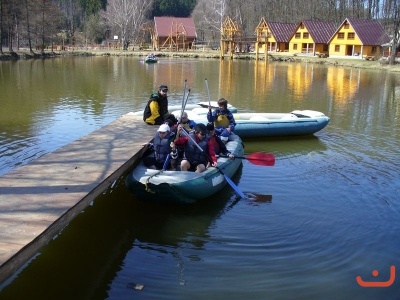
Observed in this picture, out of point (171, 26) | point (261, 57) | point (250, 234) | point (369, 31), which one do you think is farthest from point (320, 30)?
point (250, 234)

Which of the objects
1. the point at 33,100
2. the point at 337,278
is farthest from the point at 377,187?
the point at 33,100

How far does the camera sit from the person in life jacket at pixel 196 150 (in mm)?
7512

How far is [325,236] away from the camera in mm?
6570

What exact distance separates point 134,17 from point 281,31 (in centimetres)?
2103

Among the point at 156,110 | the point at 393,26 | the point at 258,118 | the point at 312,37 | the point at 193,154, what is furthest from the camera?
the point at 312,37

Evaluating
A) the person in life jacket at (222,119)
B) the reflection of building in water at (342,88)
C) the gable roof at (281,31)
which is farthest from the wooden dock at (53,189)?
the gable roof at (281,31)

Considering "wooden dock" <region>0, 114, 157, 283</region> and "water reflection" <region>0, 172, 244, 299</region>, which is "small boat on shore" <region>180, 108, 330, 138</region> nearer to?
"wooden dock" <region>0, 114, 157, 283</region>

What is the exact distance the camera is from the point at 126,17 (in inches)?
2448

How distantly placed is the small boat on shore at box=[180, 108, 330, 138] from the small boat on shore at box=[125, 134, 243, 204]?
14.0ft

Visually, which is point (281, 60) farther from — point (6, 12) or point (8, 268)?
point (8, 268)

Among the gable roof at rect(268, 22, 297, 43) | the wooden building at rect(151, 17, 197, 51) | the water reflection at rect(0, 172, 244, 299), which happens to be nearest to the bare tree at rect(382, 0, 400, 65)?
the gable roof at rect(268, 22, 297, 43)

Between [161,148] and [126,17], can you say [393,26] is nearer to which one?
[126,17]

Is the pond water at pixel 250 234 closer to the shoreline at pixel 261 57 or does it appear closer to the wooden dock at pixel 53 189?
the wooden dock at pixel 53 189

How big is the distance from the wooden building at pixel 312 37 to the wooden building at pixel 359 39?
5.53ft
